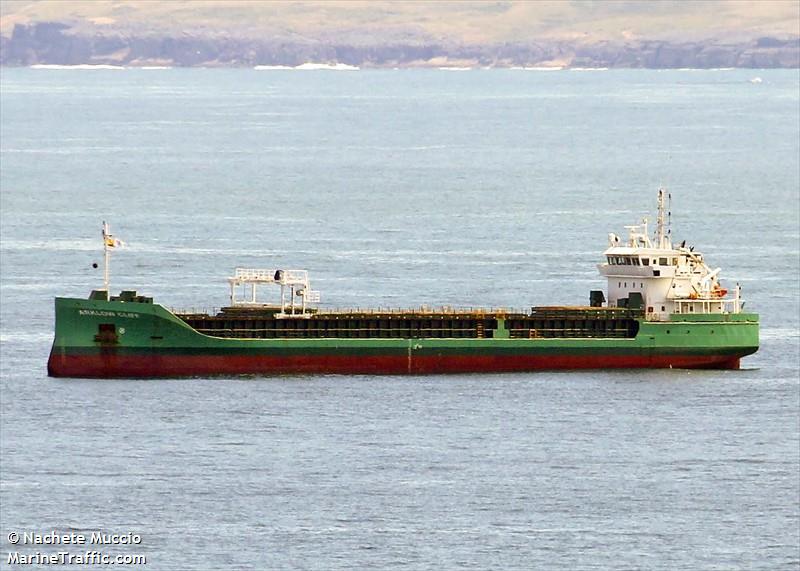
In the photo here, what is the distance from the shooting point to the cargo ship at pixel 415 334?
103 meters

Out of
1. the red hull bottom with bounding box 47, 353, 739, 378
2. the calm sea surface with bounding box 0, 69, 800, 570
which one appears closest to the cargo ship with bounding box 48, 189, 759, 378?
the red hull bottom with bounding box 47, 353, 739, 378

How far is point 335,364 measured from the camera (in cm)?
10469

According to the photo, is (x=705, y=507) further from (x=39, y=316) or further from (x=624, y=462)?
(x=39, y=316)

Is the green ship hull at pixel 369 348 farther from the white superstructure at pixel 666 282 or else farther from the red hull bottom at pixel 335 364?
the white superstructure at pixel 666 282

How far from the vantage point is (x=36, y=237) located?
521 feet

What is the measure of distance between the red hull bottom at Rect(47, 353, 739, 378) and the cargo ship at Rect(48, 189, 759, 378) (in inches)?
1.6

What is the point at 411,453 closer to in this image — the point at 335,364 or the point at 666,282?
the point at 335,364

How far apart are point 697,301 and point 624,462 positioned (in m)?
22.1

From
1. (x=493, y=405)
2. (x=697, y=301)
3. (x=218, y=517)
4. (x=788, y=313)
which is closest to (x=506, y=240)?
(x=788, y=313)

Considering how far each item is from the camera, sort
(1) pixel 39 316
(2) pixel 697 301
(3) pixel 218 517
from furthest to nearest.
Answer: (1) pixel 39 316, (2) pixel 697 301, (3) pixel 218 517

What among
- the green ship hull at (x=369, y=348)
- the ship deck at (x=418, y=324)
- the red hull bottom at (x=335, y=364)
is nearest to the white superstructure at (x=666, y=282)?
the green ship hull at (x=369, y=348)

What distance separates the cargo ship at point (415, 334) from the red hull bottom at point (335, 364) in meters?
0.04

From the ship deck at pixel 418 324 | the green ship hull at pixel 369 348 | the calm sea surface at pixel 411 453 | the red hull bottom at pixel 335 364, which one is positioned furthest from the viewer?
the ship deck at pixel 418 324

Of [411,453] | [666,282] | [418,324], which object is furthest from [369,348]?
[411,453]
